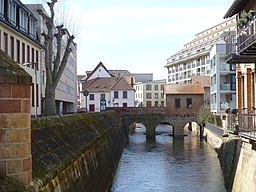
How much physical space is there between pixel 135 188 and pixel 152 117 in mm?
42079

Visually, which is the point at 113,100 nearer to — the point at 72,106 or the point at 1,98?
the point at 72,106

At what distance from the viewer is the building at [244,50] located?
19.9 meters

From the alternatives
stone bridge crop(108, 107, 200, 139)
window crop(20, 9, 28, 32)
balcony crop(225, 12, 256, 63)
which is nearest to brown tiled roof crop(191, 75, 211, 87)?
stone bridge crop(108, 107, 200, 139)

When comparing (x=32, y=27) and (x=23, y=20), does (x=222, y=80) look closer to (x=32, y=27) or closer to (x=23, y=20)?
(x=32, y=27)

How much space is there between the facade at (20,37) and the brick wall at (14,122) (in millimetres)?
23600

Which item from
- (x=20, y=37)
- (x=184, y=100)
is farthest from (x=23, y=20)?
(x=184, y=100)

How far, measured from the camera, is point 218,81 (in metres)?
57.8

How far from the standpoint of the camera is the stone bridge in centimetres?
6656

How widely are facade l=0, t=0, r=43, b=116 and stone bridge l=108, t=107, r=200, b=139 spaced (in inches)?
1009

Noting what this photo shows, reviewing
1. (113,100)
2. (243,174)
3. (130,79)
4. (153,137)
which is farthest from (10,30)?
(130,79)

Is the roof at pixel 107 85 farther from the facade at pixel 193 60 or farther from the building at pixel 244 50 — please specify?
the building at pixel 244 50

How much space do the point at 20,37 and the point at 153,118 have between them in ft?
113

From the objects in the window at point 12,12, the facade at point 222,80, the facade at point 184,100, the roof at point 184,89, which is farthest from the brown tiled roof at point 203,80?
the window at point 12,12

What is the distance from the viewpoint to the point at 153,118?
6781cm
